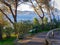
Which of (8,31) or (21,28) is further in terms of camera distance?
(8,31)

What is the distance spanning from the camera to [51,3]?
21844mm

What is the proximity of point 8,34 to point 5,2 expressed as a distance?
212 cm

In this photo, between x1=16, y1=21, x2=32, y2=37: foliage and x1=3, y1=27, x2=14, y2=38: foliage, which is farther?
x1=3, y1=27, x2=14, y2=38: foliage

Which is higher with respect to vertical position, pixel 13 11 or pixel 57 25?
pixel 13 11

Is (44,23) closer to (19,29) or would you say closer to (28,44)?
(19,29)

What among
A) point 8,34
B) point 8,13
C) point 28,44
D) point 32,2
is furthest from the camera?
point 32,2

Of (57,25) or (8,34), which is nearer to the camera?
(8,34)

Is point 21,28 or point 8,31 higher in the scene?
point 21,28

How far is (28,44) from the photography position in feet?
39.1

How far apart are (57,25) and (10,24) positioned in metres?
6.87

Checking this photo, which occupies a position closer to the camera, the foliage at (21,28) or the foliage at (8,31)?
the foliage at (21,28)

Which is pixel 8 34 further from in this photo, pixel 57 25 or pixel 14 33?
pixel 57 25

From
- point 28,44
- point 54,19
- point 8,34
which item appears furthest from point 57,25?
point 28,44

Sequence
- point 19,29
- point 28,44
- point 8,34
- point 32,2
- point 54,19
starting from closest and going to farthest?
point 28,44 → point 19,29 → point 8,34 → point 32,2 → point 54,19
